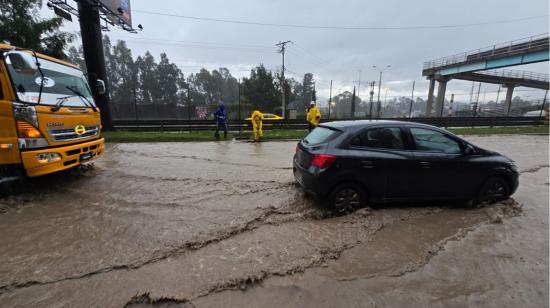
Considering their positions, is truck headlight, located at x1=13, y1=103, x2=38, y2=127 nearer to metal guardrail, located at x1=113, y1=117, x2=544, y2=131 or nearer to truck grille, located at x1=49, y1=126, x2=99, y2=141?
truck grille, located at x1=49, y1=126, x2=99, y2=141

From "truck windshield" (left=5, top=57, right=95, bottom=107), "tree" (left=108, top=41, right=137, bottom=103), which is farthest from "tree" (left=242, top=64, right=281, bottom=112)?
"truck windshield" (left=5, top=57, right=95, bottom=107)

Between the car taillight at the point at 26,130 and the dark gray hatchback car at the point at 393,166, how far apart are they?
444cm

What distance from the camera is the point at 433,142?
4523mm

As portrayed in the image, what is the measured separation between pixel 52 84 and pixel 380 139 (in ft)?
19.8

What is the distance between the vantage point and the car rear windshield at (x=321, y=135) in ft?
14.4

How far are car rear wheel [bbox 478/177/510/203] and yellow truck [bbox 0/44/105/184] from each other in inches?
296

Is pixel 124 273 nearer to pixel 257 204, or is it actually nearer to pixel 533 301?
pixel 257 204

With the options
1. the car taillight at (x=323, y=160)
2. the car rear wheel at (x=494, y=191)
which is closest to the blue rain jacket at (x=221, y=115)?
the car taillight at (x=323, y=160)

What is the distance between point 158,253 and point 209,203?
1.58 metres

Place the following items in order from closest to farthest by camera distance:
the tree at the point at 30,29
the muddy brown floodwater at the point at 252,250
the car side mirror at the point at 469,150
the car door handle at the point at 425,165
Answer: the muddy brown floodwater at the point at 252,250 → the car door handle at the point at 425,165 → the car side mirror at the point at 469,150 → the tree at the point at 30,29

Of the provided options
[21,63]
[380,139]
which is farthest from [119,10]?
[380,139]

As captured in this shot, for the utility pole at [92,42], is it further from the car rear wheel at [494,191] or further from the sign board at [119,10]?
the car rear wheel at [494,191]

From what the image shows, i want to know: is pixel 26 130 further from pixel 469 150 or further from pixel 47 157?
pixel 469 150

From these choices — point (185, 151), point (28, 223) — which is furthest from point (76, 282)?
point (185, 151)
